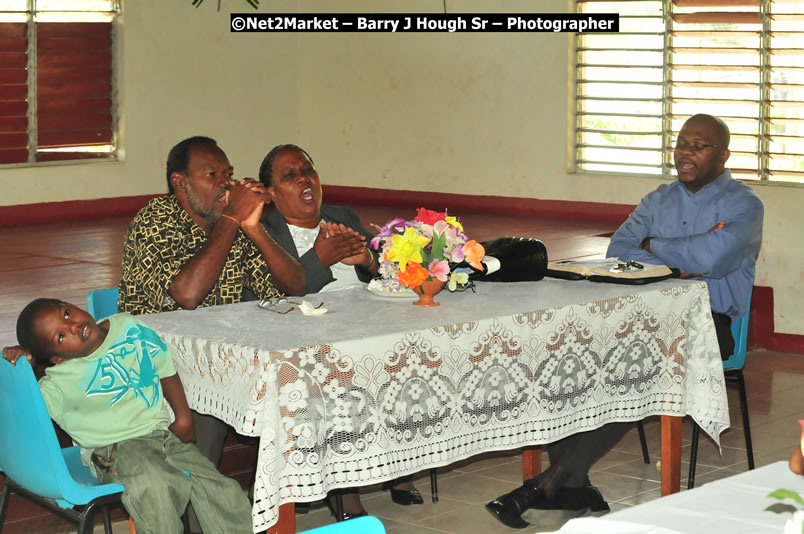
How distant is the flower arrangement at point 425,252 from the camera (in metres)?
4.01

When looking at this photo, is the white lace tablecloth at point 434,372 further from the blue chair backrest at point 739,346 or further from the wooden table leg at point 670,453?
the blue chair backrest at point 739,346

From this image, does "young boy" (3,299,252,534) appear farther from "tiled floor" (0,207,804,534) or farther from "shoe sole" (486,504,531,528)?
"shoe sole" (486,504,531,528)

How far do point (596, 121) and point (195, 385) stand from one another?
292 inches

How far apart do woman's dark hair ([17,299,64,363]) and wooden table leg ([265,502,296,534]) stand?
75cm

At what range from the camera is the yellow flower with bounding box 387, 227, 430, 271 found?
4.02m

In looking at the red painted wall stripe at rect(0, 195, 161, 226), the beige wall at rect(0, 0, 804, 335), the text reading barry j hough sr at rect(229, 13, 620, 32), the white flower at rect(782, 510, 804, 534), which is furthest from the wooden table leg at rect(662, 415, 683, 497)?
the red painted wall stripe at rect(0, 195, 161, 226)

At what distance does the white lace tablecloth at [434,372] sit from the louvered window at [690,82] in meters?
4.79

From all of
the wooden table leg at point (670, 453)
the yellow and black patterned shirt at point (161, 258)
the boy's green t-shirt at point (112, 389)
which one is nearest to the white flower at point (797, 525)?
the boy's green t-shirt at point (112, 389)

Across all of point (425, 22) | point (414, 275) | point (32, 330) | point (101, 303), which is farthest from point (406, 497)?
point (425, 22)

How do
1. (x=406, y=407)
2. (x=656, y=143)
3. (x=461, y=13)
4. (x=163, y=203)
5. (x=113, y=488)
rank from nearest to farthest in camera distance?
1. (x=113, y=488)
2. (x=406, y=407)
3. (x=163, y=203)
4. (x=656, y=143)
5. (x=461, y=13)

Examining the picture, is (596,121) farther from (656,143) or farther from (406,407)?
(406,407)

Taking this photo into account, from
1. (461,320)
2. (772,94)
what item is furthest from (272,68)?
(461,320)

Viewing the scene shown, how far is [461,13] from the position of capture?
11195 millimetres

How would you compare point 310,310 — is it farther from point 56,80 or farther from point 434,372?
point 56,80
